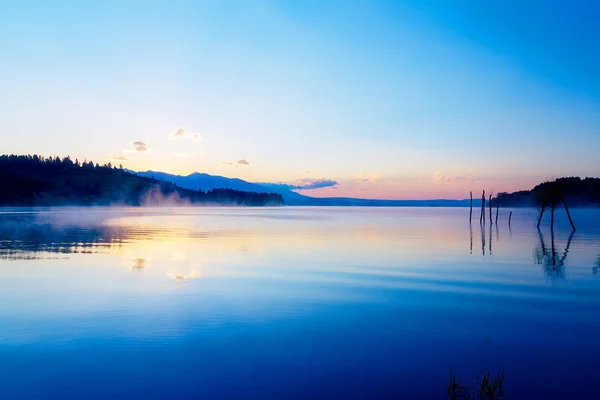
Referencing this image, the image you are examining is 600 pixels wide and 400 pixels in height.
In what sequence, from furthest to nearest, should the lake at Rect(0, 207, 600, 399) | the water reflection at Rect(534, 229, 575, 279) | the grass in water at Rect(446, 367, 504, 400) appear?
the water reflection at Rect(534, 229, 575, 279), the lake at Rect(0, 207, 600, 399), the grass in water at Rect(446, 367, 504, 400)

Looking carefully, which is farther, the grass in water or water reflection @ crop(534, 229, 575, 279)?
water reflection @ crop(534, 229, 575, 279)

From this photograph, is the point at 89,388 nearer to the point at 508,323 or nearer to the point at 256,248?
the point at 508,323

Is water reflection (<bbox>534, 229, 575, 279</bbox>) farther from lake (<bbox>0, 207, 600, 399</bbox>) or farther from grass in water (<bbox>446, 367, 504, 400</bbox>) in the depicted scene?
grass in water (<bbox>446, 367, 504, 400</bbox>)

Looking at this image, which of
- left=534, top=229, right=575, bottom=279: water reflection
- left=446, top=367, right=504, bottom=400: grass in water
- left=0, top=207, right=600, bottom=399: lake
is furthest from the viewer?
left=534, top=229, right=575, bottom=279: water reflection

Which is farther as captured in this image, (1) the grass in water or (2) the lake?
(2) the lake

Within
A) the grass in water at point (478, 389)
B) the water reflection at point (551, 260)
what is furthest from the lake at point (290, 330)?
the water reflection at point (551, 260)

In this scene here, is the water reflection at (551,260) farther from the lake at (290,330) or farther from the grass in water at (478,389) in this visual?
the grass in water at (478,389)

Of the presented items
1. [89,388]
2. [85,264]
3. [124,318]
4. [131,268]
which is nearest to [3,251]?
[85,264]

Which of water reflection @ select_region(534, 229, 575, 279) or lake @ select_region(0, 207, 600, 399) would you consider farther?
water reflection @ select_region(534, 229, 575, 279)

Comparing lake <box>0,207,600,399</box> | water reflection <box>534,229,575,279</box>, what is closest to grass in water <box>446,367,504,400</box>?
lake <box>0,207,600,399</box>

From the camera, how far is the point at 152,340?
36.7 feet

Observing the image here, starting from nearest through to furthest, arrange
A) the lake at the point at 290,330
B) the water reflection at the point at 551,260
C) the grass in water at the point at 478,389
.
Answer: the grass in water at the point at 478,389
the lake at the point at 290,330
the water reflection at the point at 551,260

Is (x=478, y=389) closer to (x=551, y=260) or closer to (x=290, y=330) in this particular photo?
(x=290, y=330)

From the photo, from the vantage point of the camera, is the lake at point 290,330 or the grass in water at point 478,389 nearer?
the grass in water at point 478,389
